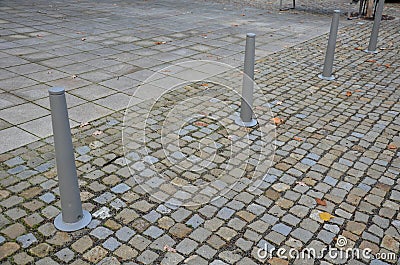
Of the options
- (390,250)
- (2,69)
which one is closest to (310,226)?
(390,250)

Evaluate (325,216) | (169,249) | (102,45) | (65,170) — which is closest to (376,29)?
(102,45)

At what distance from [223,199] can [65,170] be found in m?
1.35

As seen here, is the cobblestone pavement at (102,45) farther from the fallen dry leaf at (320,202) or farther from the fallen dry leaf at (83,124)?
the fallen dry leaf at (320,202)

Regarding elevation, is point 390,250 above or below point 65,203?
below

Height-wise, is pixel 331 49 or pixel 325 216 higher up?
pixel 331 49

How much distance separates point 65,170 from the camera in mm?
3023

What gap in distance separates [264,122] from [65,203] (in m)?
2.71

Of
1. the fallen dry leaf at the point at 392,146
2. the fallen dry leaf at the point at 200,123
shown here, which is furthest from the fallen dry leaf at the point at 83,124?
the fallen dry leaf at the point at 392,146

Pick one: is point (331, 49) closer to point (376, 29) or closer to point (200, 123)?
point (376, 29)

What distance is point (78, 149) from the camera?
14.0 ft

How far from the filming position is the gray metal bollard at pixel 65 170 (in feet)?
9.21

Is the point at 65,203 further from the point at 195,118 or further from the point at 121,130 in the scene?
the point at 195,118

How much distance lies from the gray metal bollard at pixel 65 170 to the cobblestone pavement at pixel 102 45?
1477 mm

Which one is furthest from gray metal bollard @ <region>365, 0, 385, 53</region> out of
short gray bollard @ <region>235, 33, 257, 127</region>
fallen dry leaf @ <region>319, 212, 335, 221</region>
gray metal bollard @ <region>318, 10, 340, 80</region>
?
fallen dry leaf @ <region>319, 212, 335, 221</region>
